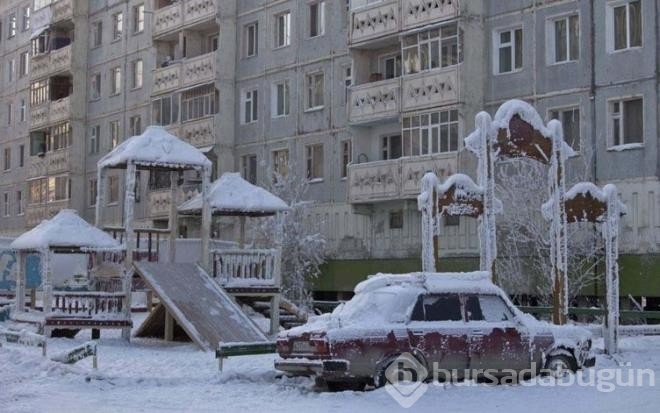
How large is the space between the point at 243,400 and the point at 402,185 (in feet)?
69.1

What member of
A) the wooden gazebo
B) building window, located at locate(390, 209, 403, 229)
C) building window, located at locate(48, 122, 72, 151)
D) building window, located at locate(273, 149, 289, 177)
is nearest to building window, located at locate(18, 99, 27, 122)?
building window, located at locate(48, 122, 72, 151)

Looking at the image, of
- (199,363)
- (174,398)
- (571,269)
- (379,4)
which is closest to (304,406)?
(174,398)

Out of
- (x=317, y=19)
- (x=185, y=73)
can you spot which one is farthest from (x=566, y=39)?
(x=185, y=73)

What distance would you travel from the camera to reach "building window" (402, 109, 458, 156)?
34.4 meters

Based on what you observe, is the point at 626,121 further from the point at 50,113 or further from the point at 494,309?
the point at 50,113

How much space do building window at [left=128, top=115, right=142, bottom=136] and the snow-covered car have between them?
118 feet

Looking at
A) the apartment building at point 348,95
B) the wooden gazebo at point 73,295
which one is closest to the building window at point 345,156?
the apartment building at point 348,95

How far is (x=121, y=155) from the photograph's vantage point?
2556cm

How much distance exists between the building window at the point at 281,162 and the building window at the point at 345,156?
2.89 meters

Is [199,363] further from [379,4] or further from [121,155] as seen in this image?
[379,4]

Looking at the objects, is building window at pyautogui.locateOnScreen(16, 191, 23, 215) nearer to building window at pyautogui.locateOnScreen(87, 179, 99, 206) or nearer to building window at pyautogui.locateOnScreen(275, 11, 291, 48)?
building window at pyautogui.locateOnScreen(87, 179, 99, 206)

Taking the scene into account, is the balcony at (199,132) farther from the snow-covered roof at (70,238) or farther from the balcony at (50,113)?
the snow-covered roof at (70,238)

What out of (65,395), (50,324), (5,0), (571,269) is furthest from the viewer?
(5,0)

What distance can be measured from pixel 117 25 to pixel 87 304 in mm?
31731
